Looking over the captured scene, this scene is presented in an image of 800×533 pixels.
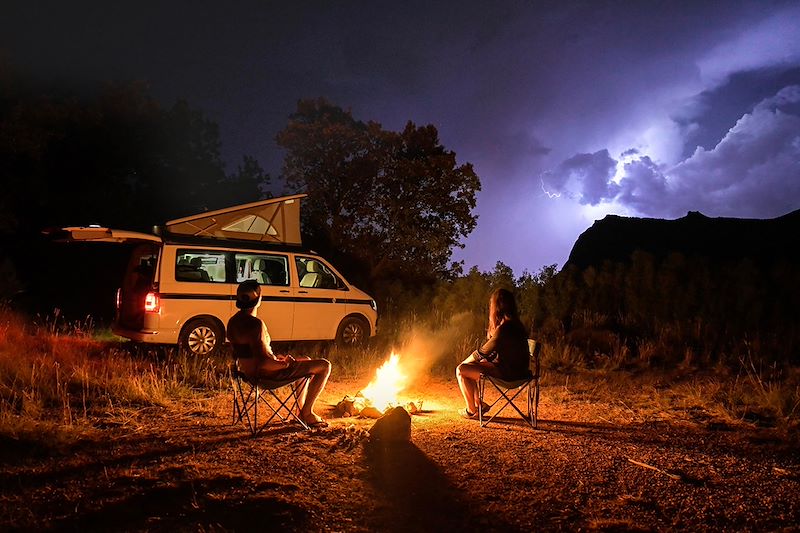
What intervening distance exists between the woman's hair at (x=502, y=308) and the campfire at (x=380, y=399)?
129cm

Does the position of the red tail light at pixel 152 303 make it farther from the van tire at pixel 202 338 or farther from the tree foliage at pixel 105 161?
the tree foliage at pixel 105 161

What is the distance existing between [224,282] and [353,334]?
265 cm

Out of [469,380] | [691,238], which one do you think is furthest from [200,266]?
[691,238]

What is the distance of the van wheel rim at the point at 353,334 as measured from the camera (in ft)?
33.7

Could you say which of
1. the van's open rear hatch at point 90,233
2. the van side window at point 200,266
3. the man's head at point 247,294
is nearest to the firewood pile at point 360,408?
the man's head at point 247,294

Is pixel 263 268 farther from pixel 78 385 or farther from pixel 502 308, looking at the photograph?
pixel 502 308

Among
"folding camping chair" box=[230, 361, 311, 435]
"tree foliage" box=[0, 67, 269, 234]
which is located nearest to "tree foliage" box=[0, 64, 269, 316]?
"tree foliage" box=[0, 67, 269, 234]

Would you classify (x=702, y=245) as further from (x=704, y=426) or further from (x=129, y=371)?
(x=129, y=371)

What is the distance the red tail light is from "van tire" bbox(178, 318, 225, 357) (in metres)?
0.52

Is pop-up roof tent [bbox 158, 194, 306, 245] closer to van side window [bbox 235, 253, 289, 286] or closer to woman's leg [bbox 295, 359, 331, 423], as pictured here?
van side window [bbox 235, 253, 289, 286]

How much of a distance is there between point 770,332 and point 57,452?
10586 millimetres

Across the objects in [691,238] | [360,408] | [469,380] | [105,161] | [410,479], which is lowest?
[410,479]

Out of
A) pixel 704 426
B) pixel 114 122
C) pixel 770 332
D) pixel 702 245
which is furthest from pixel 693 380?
pixel 702 245

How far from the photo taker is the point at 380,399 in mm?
6105
